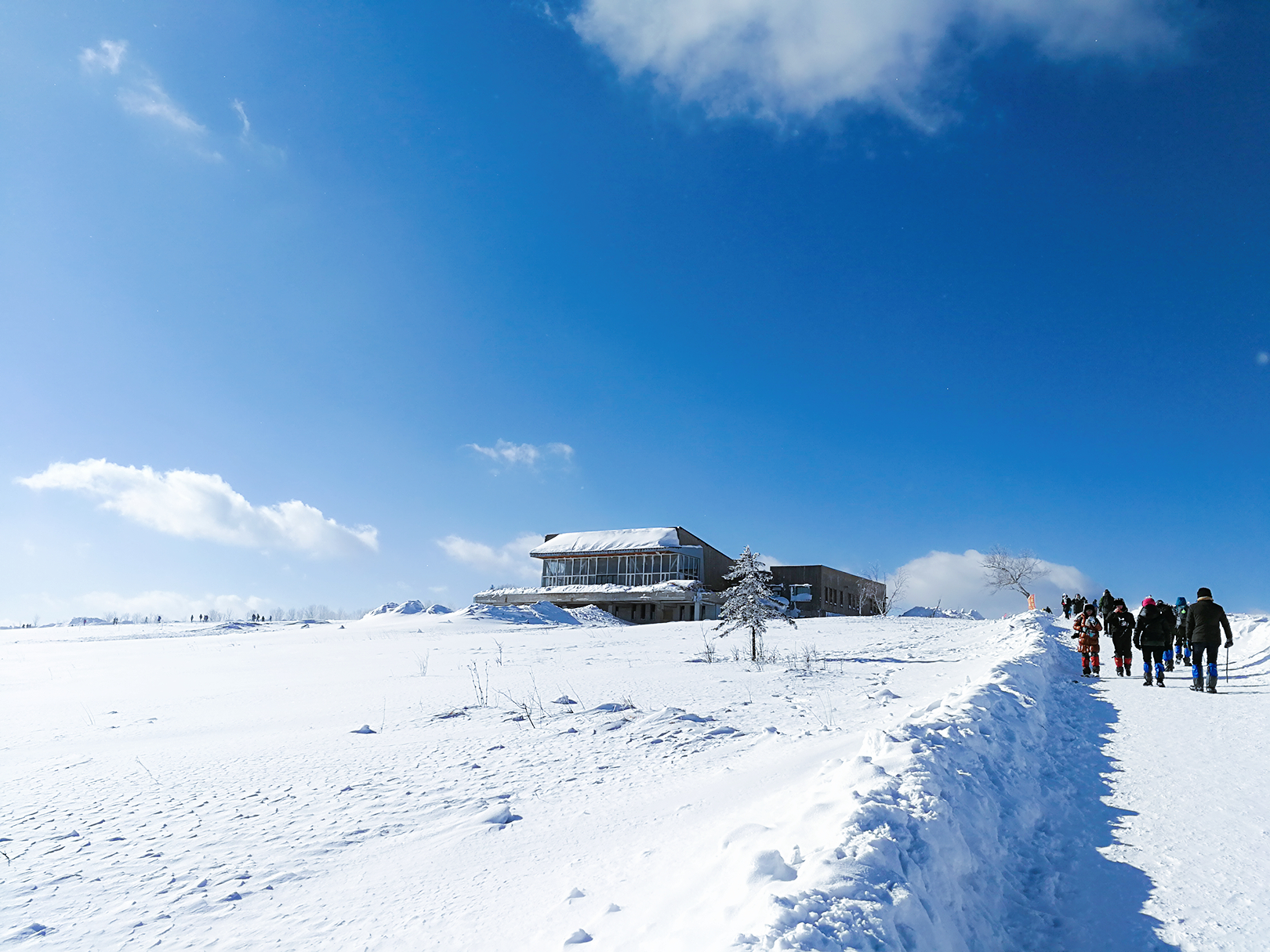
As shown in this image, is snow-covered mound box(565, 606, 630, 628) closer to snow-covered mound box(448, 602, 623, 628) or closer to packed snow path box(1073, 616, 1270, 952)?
snow-covered mound box(448, 602, 623, 628)

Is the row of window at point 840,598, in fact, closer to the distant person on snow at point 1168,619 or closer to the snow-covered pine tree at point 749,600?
the snow-covered pine tree at point 749,600

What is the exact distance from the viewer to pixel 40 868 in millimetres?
3713

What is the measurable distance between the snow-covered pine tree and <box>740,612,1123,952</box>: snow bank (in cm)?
1086

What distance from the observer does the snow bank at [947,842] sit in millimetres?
2830

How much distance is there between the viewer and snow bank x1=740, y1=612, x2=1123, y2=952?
2.83 m

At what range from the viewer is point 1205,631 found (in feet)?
40.3

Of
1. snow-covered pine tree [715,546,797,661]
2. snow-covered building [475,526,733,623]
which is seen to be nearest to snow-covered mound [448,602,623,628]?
snow-covered building [475,526,733,623]

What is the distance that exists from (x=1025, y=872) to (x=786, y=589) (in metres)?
56.7

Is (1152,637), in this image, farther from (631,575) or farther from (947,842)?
(631,575)

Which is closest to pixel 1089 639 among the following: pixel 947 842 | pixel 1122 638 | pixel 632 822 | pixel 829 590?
pixel 1122 638

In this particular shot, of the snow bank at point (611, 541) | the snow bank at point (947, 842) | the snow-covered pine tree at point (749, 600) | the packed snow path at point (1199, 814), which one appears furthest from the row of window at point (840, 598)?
the snow bank at point (947, 842)

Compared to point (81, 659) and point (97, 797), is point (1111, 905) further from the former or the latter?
point (81, 659)

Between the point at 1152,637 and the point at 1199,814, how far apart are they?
9.66 meters

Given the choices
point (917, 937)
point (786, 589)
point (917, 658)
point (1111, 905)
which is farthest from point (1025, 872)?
point (786, 589)
